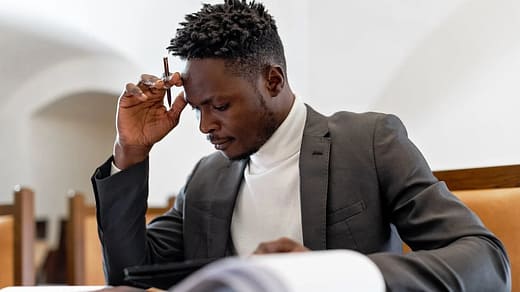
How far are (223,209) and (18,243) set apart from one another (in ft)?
2.77

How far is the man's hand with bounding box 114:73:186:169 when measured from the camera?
1258mm

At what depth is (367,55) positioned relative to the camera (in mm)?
3838

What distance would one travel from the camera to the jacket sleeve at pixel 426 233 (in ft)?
2.46

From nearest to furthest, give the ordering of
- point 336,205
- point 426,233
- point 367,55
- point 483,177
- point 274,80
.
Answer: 1. point 426,233
2. point 336,205
3. point 274,80
4. point 483,177
5. point 367,55

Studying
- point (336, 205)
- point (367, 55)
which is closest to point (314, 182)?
point (336, 205)

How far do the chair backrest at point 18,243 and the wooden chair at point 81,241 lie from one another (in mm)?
534

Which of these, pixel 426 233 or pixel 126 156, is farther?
pixel 126 156

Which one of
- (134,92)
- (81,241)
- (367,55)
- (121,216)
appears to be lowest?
(81,241)

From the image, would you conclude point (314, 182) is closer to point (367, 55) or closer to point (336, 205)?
point (336, 205)

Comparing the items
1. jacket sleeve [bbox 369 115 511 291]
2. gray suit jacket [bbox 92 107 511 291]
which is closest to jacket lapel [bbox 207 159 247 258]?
gray suit jacket [bbox 92 107 511 291]

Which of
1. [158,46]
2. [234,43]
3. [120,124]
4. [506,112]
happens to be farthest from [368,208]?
[158,46]

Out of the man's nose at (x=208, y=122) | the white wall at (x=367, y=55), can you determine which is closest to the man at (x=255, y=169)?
the man's nose at (x=208, y=122)

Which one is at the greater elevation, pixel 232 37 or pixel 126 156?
pixel 232 37

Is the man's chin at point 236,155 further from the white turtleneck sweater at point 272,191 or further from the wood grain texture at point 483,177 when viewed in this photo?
the wood grain texture at point 483,177
